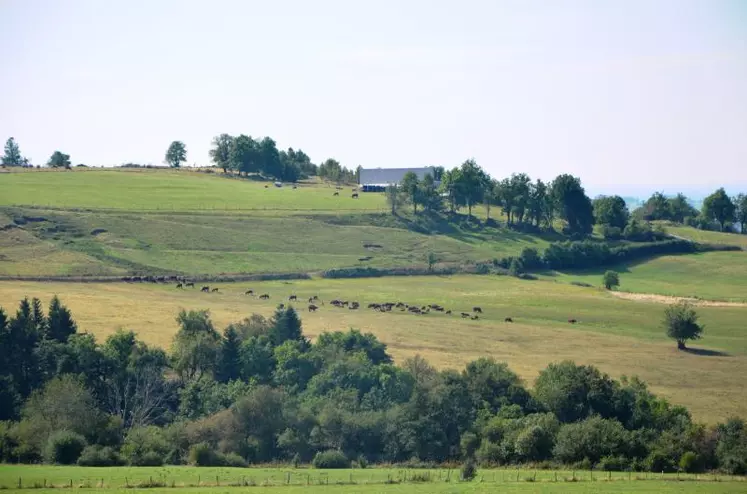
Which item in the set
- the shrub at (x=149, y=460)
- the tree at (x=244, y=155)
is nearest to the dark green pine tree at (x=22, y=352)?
the shrub at (x=149, y=460)

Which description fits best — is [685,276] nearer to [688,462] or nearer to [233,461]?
[688,462]

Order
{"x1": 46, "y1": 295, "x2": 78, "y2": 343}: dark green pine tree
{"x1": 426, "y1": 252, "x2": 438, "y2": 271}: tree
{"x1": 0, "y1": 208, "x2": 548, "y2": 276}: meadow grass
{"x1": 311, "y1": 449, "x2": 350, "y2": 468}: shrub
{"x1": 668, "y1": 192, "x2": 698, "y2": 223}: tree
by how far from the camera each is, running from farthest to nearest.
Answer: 1. {"x1": 668, "y1": 192, "x2": 698, "y2": 223}: tree
2. {"x1": 426, "y1": 252, "x2": 438, "y2": 271}: tree
3. {"x1": 0, "y1": 208, "x2": 548, "y2": 276}: meadow grass
4. {"x1": 46, "y1": 295, "x2": 78, "y2": 343}: dark green pine tree
5. {"x1": 311, "y1": 449, "x2": 350, "y2": 468}: shrub

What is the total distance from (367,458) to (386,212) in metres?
98.3

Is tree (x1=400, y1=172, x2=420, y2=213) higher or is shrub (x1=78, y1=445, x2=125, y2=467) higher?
tree (x1=400, y1=172, x2=420, y2=213)

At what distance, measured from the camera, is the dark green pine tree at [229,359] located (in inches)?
2522

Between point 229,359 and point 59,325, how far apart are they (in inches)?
496

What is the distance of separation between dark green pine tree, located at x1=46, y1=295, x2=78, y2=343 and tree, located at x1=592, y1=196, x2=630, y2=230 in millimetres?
103563

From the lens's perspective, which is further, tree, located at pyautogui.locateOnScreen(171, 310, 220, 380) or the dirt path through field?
the dirt path through field

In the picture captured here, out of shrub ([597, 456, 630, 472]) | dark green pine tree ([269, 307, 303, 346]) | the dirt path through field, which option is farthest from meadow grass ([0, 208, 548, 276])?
shrub ([597, 456, 630, 472])

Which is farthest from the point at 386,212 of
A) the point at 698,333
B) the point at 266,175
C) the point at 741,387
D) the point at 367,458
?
the point at 367,458

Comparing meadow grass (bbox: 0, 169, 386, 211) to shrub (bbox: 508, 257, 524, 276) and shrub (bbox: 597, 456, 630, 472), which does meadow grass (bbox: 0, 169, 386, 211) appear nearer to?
shrub (bbox: 508, 257, 524, 276)

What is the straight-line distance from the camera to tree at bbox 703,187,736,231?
168 meters

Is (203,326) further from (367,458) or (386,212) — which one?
(386,212)

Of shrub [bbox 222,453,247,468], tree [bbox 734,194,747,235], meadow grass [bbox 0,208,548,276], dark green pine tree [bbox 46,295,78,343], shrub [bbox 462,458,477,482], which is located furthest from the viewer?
A: tree [bbox 734,194,747,235]
